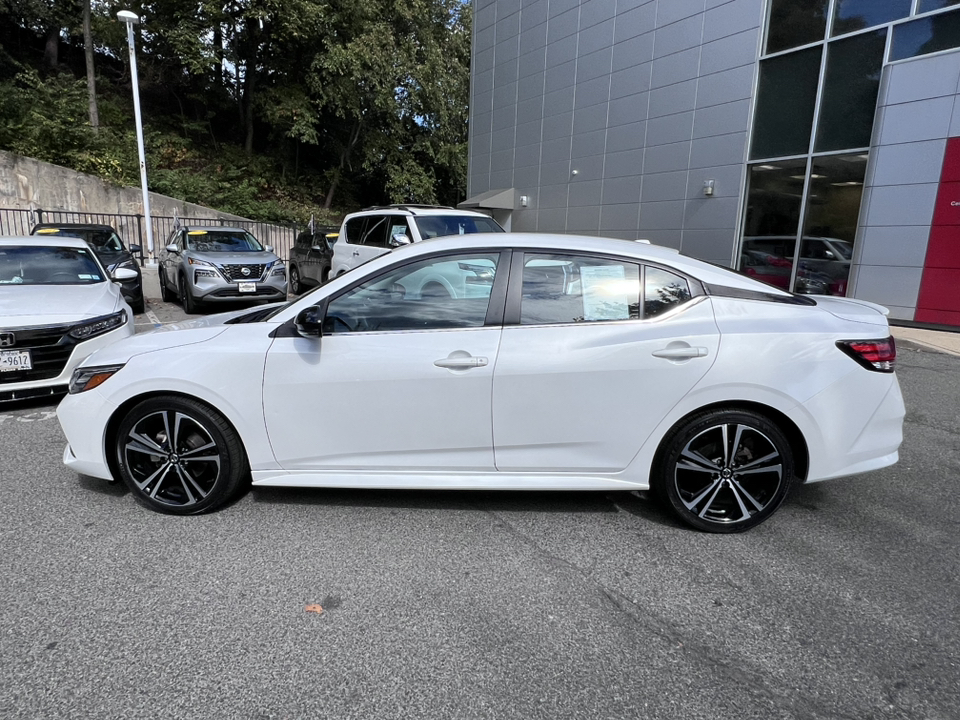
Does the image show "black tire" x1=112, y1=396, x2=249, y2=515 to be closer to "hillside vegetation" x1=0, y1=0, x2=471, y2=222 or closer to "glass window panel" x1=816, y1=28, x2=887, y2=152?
"glass window panel" x1=816, y1=28, x2=887, y2=152

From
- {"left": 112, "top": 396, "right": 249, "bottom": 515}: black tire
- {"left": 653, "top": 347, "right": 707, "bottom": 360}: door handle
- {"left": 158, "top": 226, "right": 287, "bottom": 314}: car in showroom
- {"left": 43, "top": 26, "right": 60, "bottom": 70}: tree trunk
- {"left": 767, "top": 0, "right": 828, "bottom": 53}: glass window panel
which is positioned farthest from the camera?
{"left": 43, "top": 26, "right": 60, "bottom": 70}: tree trunk

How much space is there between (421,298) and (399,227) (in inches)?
282

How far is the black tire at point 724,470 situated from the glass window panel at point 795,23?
43.2 feet

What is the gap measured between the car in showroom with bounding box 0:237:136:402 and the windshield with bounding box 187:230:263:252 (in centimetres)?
499

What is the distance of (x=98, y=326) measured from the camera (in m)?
5.78

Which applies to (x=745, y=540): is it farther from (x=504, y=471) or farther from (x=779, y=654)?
(x=504, y=471)

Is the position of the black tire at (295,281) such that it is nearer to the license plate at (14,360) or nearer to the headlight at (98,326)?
the headlight at (98,326)

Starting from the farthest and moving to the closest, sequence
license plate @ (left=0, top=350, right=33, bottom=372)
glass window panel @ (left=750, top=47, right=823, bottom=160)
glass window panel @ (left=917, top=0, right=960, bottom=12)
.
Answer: glass window panel @ (left=750, top=47, right=823, bottom=160), glass window panel @ (left=917, top=0, right=960, bottom=12), license plate @ (left=0, top=350, right=33, bottom=372)

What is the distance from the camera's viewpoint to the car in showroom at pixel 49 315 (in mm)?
5242

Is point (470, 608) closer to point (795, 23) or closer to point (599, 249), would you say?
point (599, 249)

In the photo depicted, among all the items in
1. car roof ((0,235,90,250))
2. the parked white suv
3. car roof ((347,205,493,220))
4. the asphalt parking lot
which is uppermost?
car roof ((347,205,493,220))

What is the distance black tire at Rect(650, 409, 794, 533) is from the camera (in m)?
3.28

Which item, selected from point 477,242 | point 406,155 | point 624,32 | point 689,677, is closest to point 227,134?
point 406,155

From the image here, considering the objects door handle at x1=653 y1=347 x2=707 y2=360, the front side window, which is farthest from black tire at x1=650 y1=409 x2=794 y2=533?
the front side window
